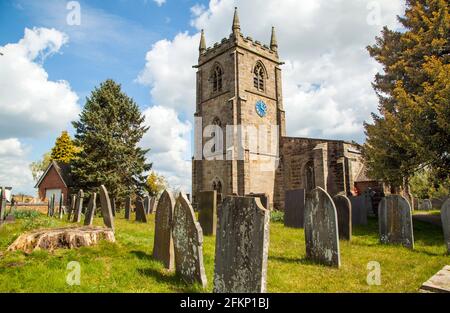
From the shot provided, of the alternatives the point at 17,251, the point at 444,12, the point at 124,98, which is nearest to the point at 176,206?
the point at 17,251

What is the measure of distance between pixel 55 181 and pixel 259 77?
21792 millimetres

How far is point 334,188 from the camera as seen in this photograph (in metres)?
20.4

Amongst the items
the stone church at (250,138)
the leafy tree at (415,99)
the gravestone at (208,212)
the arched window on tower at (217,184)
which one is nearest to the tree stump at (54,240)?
the gravestone at (208,212)

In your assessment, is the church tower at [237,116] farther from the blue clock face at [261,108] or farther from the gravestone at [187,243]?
the gravestone at [187,243]

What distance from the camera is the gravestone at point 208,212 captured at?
30.3ft

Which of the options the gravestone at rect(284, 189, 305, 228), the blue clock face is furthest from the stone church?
the gravestone at rect(284, 189, 305, 228)

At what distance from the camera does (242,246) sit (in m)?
3.91

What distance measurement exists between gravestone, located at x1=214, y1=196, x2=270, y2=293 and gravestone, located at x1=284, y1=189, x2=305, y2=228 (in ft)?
26.0

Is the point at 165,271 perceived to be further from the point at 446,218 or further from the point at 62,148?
the point at 62,148

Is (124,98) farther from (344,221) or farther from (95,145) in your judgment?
(344,221)

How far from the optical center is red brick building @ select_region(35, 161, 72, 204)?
93.5ft

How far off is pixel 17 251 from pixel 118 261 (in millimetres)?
2021

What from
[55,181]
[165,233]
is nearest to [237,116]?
[55,181]

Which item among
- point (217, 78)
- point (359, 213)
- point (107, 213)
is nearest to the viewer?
point (107, 213)
